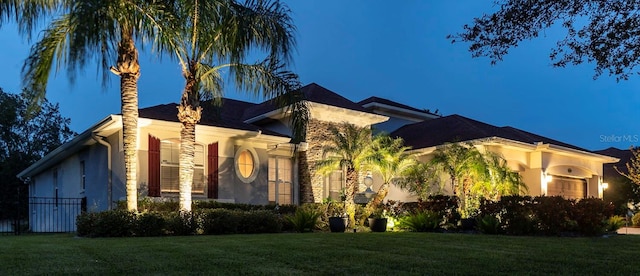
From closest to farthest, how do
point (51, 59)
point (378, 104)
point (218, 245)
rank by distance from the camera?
point (218, 245) → point (51, 59) → point (378, 104)

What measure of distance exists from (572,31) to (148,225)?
9.79m

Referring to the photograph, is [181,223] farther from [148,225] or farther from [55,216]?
[55,216]

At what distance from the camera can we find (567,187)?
79.6 ft

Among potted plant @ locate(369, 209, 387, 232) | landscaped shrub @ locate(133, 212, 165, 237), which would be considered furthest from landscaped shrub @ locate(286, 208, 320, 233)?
landscaped shrub @ locate(133, 212, 165, 237)

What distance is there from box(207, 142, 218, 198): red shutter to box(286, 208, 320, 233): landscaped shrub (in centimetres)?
262

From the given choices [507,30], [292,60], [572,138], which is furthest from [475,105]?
[507,30]

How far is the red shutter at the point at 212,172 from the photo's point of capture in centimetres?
1680

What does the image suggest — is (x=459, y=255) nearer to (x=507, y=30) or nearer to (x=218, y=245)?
(x=507, y=30)

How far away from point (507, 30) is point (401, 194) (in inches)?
631

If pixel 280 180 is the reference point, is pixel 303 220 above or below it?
below

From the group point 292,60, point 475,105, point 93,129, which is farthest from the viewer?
point 475,105

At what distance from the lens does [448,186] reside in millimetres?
21844

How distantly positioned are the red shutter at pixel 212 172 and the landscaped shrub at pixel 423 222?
616 centimetres

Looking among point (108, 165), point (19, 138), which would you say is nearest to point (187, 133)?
point (108, 165)
